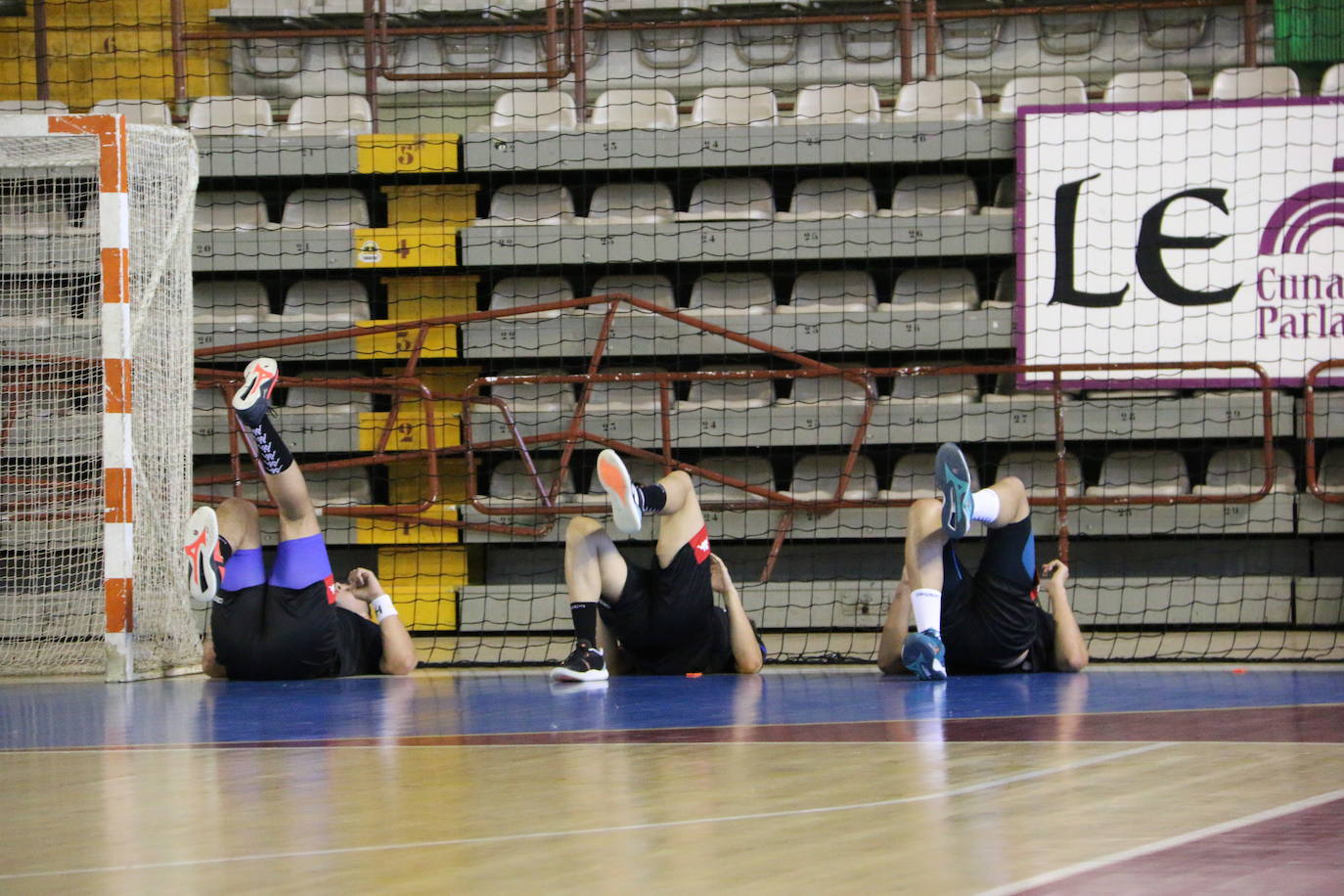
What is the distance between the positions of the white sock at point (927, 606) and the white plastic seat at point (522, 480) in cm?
396

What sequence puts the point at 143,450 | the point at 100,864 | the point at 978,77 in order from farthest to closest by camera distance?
the point at 978,77 < the point at 143,450 < the point at 100,864

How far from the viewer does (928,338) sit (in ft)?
30.1

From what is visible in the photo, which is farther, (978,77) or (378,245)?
(978,77)

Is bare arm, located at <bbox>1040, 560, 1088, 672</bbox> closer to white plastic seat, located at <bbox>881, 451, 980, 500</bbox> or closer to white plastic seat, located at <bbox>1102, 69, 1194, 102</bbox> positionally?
white plastic seat, located at <bbox>881, 451, 980, 500</bbox>

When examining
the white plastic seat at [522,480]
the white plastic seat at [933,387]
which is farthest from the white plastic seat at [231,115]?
the white plastic seat at [933,387]

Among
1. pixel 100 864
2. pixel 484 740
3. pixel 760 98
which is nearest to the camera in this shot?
pixel 100 864

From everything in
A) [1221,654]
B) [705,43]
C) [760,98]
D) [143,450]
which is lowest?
[1221,654]

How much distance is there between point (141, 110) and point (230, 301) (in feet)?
4.79

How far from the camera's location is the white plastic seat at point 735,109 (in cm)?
1004

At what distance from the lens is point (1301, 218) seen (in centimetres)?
909

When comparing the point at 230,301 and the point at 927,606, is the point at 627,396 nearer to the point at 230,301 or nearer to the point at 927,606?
the point at 230,301

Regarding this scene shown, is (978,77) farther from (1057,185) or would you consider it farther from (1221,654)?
(1221,654)

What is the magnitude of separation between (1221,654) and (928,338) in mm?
2805

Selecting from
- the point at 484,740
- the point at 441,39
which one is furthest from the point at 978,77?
the point at 484,740
